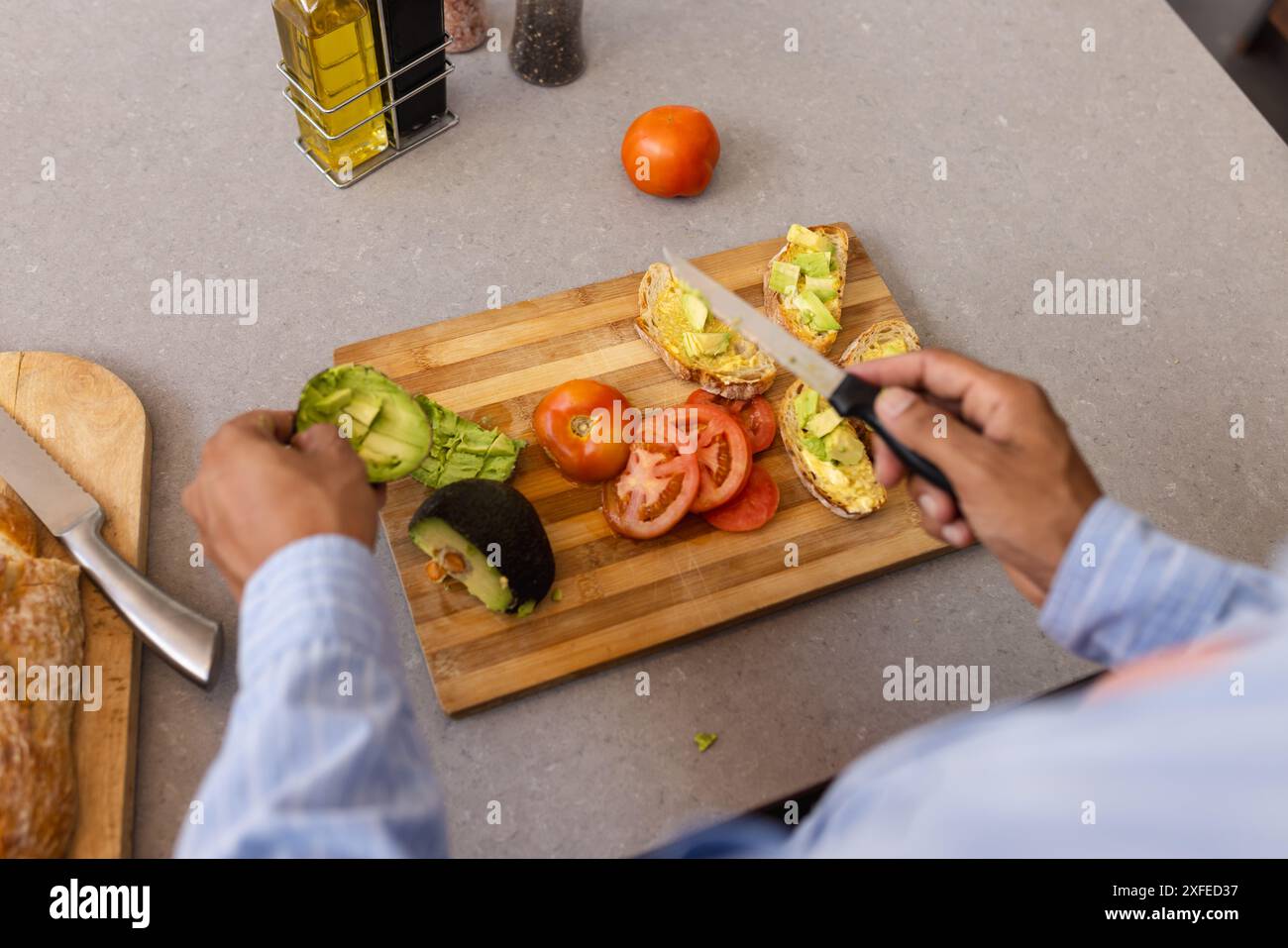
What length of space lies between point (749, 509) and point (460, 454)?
477 mm

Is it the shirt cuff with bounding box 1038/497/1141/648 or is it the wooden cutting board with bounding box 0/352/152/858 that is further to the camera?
the wooden cutting board with bounding box 0/352/152/858

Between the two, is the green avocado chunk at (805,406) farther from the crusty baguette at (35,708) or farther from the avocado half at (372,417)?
the crusty baguette at (35,708)

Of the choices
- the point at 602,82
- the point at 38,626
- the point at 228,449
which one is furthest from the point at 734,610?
the point at 602,82

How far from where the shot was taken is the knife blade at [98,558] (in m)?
1.39

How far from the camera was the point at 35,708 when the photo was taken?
1295 millimetres

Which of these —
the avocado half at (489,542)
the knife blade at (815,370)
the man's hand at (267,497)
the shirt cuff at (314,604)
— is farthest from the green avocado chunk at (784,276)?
the shirt cuff at (314,604)

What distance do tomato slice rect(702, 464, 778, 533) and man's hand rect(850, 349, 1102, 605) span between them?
365mm

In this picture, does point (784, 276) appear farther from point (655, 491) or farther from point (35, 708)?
point (35, 708)

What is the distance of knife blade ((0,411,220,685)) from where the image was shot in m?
1.39

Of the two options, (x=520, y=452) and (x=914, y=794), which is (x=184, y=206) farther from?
(x=914, y=794)

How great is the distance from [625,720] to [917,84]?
165 centimetres

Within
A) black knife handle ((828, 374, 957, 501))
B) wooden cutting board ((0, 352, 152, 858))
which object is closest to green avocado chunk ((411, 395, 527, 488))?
wooden cutting board ((0, 352, 152, 858))

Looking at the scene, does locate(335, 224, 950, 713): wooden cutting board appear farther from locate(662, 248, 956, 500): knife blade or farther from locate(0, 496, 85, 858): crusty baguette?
locate(0, 496, 85, 858): crusty baguette

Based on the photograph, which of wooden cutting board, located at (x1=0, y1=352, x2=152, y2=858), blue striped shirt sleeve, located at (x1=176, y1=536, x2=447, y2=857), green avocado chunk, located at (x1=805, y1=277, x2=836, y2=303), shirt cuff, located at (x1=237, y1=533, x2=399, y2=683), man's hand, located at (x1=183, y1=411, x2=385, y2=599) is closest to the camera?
blue striped shirt sleeve, located at (x1=176, y1=536, x2=447, y2=857)
